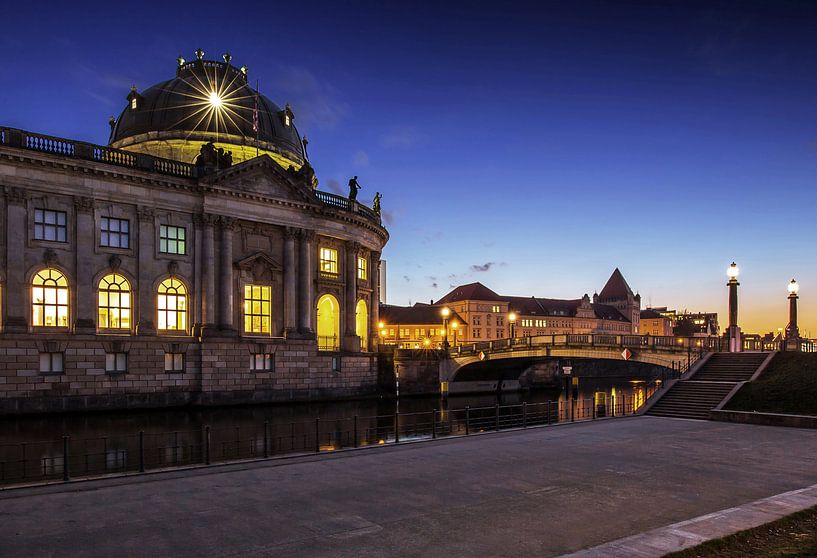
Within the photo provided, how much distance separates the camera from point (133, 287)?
45844mm

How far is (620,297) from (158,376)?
165407 millimetres

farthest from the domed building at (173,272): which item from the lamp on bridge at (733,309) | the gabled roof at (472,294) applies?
the gabled roof at (472,294)

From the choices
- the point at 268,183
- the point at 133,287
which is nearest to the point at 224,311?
the point at 133,287

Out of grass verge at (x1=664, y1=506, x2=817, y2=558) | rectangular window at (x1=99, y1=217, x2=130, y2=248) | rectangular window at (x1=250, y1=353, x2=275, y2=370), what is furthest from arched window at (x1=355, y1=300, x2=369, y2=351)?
grass verge at (x1=664, y1=506, x2=817, y2=558)

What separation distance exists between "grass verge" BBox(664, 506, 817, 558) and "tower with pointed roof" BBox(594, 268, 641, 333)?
181099 millimetres

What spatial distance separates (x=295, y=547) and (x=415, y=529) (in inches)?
87.2

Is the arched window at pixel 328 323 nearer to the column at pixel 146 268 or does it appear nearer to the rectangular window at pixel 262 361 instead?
the rectangular window at pixel 262 361

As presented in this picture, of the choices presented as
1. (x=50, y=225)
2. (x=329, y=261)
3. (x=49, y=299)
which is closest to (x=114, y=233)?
(x=50, y=225)

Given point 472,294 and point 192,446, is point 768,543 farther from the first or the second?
point 472,294

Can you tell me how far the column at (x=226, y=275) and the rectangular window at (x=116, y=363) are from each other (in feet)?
24.4

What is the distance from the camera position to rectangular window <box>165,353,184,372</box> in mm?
46219

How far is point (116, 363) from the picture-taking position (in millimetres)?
43906

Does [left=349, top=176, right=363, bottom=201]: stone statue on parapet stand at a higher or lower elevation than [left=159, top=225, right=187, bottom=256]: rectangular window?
higher

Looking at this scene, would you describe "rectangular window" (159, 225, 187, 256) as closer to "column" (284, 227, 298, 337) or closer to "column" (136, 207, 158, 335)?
"column" (136, 207, 158, 335)
